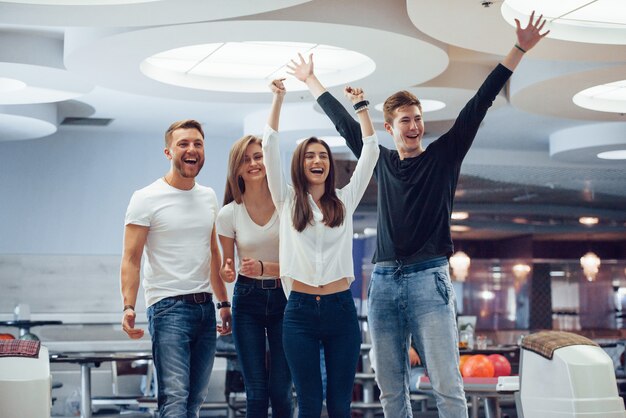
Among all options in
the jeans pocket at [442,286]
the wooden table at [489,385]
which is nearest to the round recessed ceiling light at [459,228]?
the wooden table at [489,385]

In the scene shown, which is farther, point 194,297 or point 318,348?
point 194,297

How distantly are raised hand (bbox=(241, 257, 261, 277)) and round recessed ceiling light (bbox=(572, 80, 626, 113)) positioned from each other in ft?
18.1

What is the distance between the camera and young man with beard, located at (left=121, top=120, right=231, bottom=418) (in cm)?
356

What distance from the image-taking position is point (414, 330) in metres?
3.43

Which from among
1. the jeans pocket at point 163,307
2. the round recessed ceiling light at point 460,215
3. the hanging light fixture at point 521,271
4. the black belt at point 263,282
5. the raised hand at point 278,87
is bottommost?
the jeans pocket at point 163,307

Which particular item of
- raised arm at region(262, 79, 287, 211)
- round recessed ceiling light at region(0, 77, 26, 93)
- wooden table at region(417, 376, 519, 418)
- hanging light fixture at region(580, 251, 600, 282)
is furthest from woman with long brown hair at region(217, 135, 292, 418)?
hanging light fixture at region(580, 251, 600, 282)

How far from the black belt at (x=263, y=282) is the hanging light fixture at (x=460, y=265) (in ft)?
36.1

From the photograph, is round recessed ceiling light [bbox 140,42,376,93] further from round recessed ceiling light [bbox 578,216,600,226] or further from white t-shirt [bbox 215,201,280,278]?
round recessed ceiling light [bbox 578,216,600,226]

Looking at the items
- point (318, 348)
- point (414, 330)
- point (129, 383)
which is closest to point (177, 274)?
point (318, 348)

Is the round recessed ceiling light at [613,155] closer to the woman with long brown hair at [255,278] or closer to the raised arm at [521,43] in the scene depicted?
the raised arm at [521,43]

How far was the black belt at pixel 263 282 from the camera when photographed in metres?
3.61

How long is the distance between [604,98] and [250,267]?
6.07 metres

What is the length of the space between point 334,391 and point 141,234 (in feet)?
3.19

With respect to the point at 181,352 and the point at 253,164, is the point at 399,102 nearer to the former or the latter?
the point at 253,164
